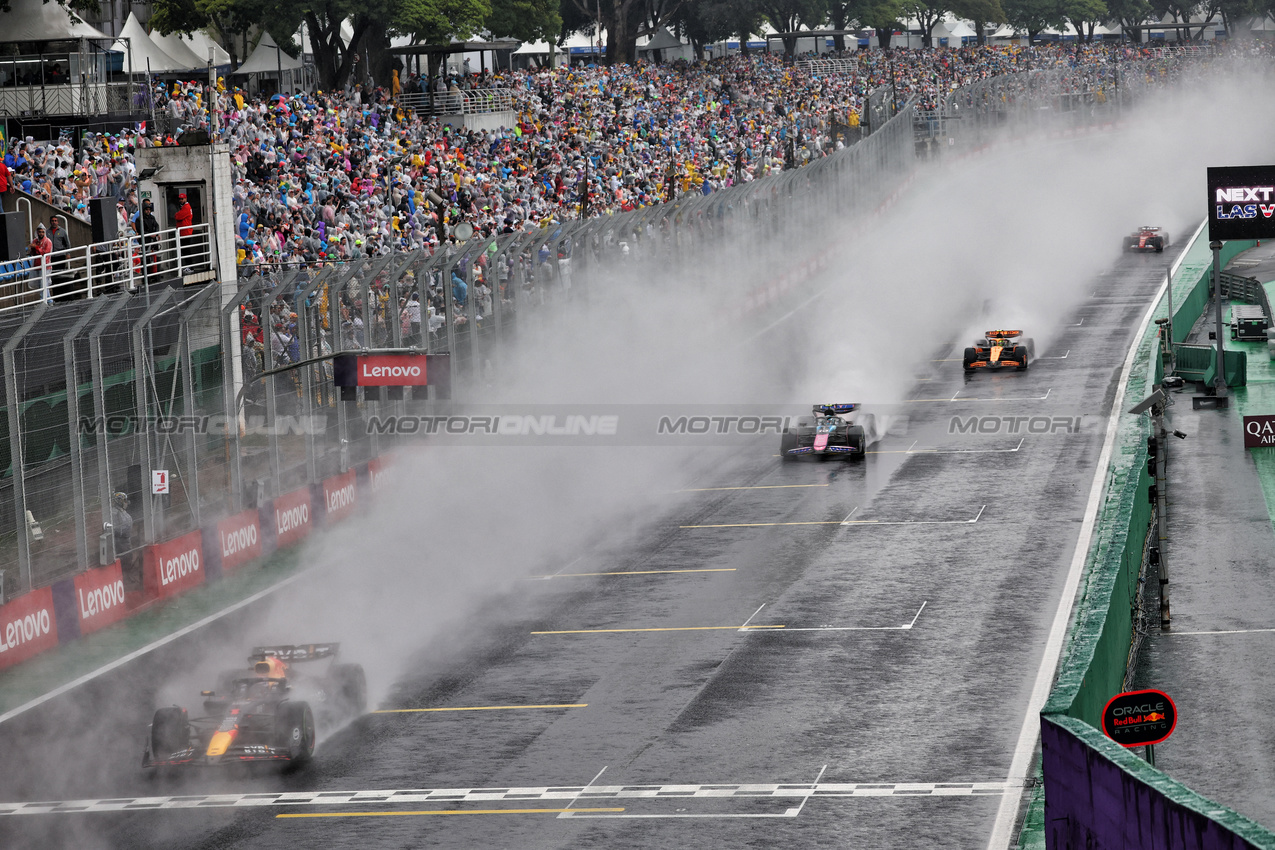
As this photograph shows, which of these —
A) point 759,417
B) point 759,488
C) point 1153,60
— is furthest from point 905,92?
point 759,488

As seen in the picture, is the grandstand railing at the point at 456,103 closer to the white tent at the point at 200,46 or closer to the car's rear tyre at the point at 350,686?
the white tent at the point at 200,46

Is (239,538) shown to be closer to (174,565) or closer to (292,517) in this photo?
(292,517)

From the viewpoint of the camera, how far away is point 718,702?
60.3ft

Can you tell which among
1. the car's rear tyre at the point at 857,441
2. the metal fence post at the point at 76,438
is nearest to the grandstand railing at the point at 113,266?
the metal fence post at the point at 76,438

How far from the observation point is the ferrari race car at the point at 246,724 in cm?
1583

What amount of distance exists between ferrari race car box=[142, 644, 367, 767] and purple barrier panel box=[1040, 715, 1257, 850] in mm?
7131

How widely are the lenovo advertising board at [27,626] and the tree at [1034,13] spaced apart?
12924 cm

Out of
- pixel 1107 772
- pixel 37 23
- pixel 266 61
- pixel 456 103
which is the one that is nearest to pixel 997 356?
pixel 456 103

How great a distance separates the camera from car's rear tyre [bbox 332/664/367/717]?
17.9 m

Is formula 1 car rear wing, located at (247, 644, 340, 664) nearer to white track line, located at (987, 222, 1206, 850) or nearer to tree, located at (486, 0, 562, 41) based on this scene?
white track line, located at (987, 222, 1206, 850)

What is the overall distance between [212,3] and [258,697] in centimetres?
4345

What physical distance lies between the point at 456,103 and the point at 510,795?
39.1 meters

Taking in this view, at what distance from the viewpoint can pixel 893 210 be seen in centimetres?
6931

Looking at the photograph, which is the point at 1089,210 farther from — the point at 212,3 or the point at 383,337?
the point at 383,337
